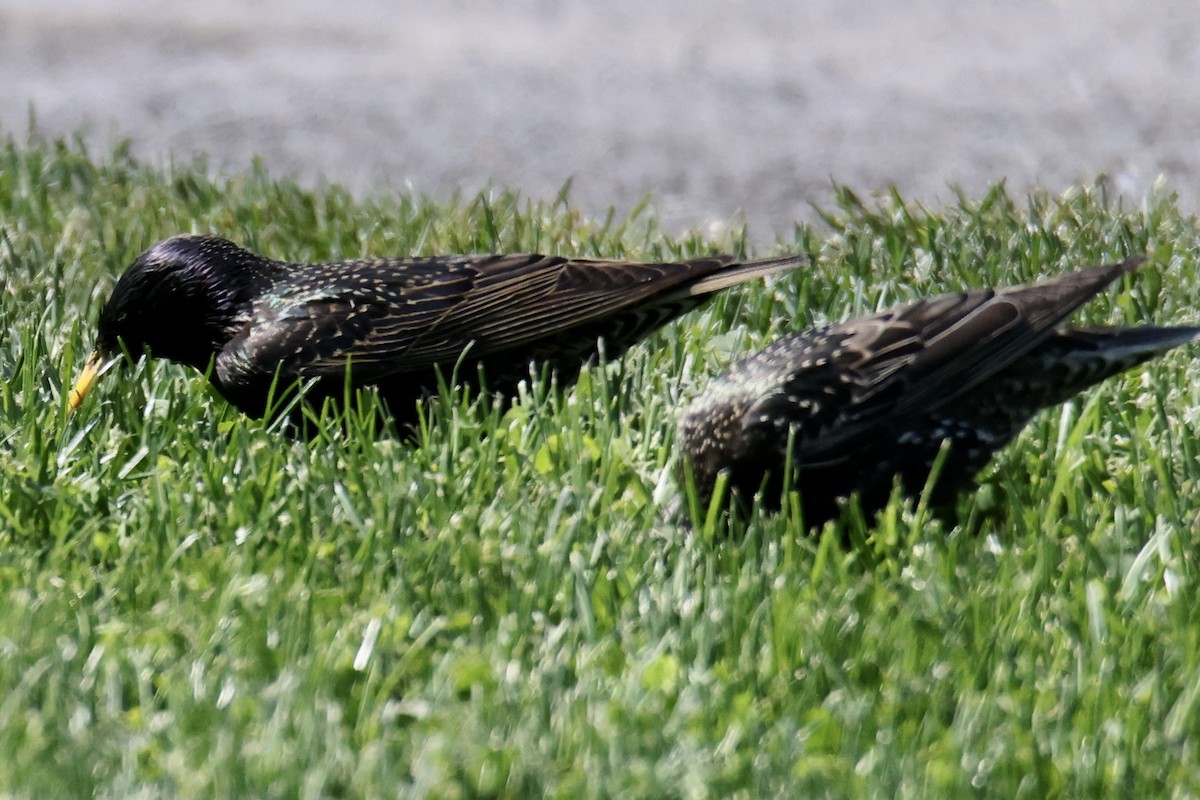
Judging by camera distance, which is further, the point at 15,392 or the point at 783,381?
the point at 15,392

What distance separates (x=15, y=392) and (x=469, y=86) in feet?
15.4

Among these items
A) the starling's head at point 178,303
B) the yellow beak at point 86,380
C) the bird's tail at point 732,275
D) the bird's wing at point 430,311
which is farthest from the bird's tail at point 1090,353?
the yellow beak at point 86,380

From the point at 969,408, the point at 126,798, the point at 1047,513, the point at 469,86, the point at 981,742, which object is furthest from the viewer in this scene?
the point at 469,86

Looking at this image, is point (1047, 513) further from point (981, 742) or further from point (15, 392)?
point (15, 392)

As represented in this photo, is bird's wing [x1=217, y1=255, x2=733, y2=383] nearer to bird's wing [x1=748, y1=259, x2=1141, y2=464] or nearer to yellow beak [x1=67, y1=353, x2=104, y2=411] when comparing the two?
yellow beak [x1=67, y1=353, x2=104, y2=411]

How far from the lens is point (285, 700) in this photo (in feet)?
11.3

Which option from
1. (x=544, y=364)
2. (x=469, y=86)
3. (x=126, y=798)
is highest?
(x=469, y=86)

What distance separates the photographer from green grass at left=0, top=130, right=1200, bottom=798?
10.9ft

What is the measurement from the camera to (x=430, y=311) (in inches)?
212

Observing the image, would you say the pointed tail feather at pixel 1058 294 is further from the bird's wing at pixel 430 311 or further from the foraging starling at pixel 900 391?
the bird's wing at pixel 430 311

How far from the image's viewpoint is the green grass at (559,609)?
331 cm

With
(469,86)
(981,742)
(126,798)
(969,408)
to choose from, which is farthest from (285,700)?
(469,86)

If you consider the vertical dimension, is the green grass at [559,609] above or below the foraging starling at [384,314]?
below

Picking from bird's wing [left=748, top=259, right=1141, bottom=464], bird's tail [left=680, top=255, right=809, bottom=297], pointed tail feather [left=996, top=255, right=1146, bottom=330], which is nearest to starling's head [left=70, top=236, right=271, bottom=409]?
bird's tail [left=680, top=255, right=809, bottom=297]
